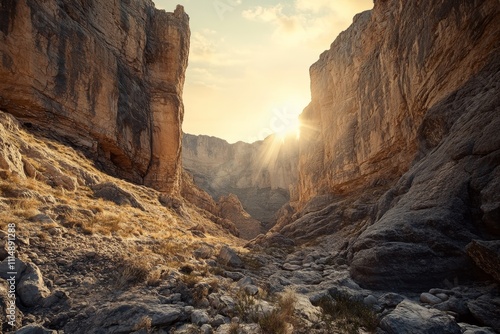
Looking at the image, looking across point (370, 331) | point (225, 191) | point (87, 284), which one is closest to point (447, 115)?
point (370, 331)

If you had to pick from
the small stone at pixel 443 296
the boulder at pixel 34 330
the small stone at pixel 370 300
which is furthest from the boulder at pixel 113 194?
the small stone at pixel 443 296

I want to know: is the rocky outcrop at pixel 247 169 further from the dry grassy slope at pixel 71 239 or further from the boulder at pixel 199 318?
the boulder at pixel 199 318

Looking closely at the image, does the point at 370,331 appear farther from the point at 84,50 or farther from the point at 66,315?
the point at 84,50

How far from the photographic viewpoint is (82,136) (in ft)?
80.8

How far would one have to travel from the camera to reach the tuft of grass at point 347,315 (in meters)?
5.73

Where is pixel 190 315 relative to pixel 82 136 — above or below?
below

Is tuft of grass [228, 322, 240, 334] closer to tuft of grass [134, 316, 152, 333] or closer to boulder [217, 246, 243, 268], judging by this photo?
tuft of grass [134, 316, 152, 333]

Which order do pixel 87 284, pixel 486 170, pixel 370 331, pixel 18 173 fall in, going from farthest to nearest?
1. pixel 18 173
2. pixel 486 170
3. pixel 87 284
4. pixel 370 331

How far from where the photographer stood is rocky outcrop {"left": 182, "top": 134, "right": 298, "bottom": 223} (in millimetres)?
91125

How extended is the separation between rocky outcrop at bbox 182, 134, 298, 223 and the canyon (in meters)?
50.1

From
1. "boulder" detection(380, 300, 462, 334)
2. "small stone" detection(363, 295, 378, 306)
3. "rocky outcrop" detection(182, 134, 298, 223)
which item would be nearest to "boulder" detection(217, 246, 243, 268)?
"small stone" detection(363, 295, 378, 306)

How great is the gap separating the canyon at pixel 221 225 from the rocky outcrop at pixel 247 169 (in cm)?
5007

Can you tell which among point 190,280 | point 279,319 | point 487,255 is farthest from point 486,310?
point 190,280

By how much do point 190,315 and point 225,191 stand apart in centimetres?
9711
